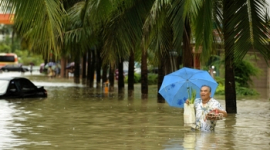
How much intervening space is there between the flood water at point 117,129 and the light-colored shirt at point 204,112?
8.5 inches

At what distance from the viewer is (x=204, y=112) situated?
15.5 m

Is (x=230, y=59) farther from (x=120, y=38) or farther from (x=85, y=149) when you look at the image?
(x=85, y=149)

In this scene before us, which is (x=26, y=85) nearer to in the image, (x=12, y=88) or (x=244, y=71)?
(x=12, y=88)

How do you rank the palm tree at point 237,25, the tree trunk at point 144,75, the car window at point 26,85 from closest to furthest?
the palm tree at point 237,25 < the car window at point 26,85 < the tree trunk at point 144,75

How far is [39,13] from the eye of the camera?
12000mm

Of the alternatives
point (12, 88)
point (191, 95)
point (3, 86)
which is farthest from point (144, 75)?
point (191, 95)

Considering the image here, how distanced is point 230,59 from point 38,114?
19.9 feet

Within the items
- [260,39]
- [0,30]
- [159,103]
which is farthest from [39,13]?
[0,30]

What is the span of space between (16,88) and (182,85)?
14.3 metres

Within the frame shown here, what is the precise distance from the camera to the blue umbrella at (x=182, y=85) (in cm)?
1761

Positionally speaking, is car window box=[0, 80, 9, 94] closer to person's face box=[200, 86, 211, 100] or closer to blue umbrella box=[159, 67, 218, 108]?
blue umbrella box=[159, 67, 218, 108]

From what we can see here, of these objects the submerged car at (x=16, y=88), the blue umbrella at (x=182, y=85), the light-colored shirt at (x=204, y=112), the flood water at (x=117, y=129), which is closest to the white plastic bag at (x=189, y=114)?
the light-colored shirt at (x=204, y=112)

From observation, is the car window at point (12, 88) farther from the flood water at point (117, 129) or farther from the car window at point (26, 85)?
the flood water at point (117, 129)

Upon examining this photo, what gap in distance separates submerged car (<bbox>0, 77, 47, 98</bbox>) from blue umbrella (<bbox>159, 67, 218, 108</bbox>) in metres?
13.4
